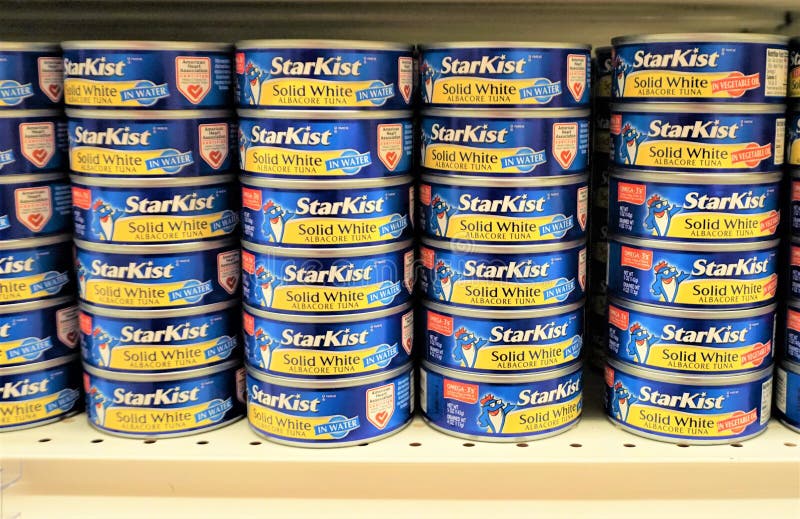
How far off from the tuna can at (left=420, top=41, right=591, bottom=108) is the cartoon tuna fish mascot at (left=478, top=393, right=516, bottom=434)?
45 cm

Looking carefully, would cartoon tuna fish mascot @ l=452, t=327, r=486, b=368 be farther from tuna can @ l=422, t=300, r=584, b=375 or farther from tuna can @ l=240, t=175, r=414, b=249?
tuna can @ l=240, t=175, r=414, b=249

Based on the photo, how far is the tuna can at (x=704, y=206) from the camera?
1172 millimetres

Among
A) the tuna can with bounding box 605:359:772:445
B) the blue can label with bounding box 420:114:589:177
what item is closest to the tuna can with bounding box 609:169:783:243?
the blue can label with bounding box 420:114:589:177

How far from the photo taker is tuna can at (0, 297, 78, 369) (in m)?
1.27

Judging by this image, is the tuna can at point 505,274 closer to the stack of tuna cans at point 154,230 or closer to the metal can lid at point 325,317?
the metal can lid at point 325,317

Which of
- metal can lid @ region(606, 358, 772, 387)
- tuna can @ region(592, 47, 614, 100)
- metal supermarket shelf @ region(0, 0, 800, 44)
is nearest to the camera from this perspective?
metal can lid @ region(606, 358, 772, 387)

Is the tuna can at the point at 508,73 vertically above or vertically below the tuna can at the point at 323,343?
above

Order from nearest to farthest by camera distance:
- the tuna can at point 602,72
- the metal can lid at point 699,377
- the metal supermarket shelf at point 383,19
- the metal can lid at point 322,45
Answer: the metal can lid at point 322,45 → the metal can lid at point 699,377 → the tuna can at point 602,72 → the metal supermarket shelf at point 383,19

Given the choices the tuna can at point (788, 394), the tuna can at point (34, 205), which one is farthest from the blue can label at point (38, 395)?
the tuna can at point (788, 394)

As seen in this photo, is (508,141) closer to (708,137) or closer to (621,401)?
(708,137)

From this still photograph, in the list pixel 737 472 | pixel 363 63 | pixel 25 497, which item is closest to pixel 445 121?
pixel 363 63

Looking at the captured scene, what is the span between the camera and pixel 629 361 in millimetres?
1274

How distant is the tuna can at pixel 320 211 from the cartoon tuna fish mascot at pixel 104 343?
278 millimetres

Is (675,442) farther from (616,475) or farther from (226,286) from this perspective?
(226,286)
